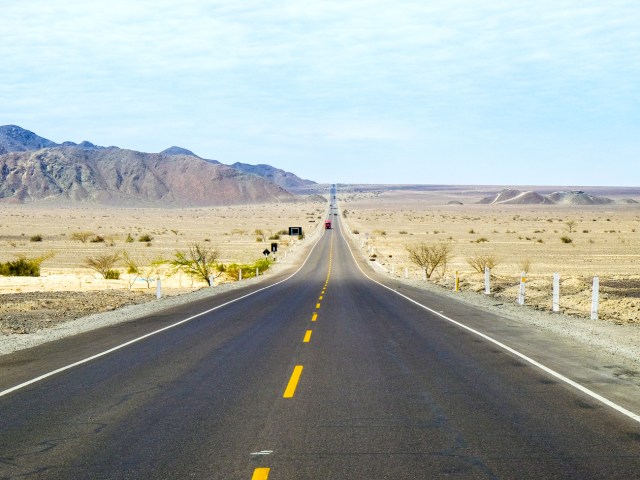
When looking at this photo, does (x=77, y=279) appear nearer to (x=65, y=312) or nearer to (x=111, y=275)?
(x=111, y=275)

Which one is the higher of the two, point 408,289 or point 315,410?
point 315,410

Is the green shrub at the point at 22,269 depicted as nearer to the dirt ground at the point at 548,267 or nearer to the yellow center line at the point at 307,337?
the dirt ground at the point at 548,267

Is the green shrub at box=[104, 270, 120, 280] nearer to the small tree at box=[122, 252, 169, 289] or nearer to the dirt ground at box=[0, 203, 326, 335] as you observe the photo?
the dirt ground at box=[0, 203, 326, 335]

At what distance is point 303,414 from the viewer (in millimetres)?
8273

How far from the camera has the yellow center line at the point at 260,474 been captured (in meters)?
6.00

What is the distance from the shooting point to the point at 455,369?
11.3m

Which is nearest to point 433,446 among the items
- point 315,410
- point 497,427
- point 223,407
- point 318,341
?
point 497,427

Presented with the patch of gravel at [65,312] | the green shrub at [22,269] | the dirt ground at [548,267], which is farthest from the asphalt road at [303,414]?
the green shrub at [22,269]

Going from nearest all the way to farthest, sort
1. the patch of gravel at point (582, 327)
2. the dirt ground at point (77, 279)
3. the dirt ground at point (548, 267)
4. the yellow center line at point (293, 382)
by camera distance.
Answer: the yellow center line at point (293, 382) < the patch of gravel at point (582, 327) < the dirt ground at point (77, 279) < the dirt ground at point (548, 267)

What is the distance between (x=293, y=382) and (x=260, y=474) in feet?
13.7

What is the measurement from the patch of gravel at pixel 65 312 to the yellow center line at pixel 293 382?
690 cm

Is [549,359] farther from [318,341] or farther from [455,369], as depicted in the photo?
[318,341]

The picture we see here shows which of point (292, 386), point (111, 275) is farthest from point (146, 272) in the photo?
point (292, 386)

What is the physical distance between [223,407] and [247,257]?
59660 millimetres
